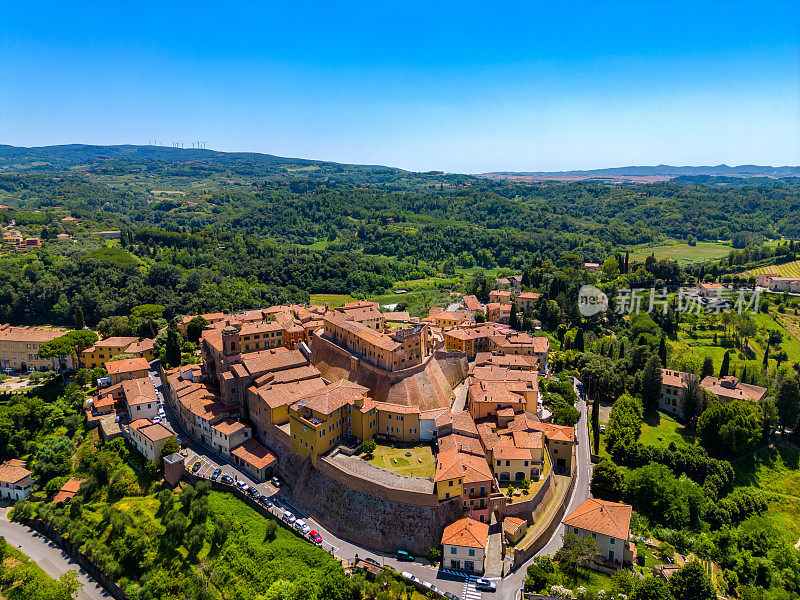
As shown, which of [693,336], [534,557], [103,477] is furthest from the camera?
[693,336]

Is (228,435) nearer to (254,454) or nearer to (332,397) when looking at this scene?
(254,454)

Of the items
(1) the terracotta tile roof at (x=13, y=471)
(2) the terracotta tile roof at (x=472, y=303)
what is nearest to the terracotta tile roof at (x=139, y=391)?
(1) the terracotta tile roof at (x=13, y=471)

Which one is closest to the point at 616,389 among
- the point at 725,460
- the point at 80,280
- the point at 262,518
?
the point at 725,460

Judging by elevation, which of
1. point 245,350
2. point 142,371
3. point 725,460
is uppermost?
point 245,350

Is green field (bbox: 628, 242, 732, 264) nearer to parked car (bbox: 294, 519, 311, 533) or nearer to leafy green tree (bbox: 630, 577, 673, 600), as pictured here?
leafy green tree (bbox: 630, 577, 673, 600)

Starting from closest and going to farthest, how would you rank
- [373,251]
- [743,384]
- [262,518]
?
[262,518] < [743,384] < [373,251]

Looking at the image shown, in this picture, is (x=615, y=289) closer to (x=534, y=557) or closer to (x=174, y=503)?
(x=534, y=557)

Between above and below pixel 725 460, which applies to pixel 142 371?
above
